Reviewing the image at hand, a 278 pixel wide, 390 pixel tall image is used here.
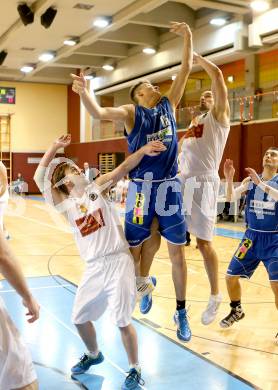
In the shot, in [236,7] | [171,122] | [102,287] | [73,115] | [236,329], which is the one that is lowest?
[236,329]

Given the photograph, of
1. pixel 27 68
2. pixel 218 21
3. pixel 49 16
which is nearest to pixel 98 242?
pixel 49 16

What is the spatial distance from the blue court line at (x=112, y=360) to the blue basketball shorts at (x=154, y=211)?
4.23 ft

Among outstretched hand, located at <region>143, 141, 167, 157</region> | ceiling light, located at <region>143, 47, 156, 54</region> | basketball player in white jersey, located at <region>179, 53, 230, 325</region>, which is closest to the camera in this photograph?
outstretched hand, located at <region>143, 141, 167, 157</region>

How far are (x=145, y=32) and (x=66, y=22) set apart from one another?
13.5ft

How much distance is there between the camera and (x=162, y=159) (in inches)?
182

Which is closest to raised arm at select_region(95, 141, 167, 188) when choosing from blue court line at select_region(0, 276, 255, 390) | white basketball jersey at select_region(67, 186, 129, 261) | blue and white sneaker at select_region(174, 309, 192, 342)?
white basketball jersey at select_region(67, 186, 129, 261)

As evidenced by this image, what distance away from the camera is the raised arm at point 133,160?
4336mm

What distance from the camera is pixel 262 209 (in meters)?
5.89

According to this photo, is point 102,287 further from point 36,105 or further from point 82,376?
point 36,105

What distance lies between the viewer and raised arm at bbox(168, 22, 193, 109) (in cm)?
486

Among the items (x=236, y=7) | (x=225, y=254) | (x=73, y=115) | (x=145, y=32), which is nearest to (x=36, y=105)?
(x=73, y=115)

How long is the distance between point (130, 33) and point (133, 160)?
17650mm

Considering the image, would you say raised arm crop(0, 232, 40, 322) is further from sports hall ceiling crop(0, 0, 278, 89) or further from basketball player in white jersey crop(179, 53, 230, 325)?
sports hall ceiling crop(0, 0, 278, 89)

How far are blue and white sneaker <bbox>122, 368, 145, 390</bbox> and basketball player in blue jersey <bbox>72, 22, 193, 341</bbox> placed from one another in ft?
1.85
